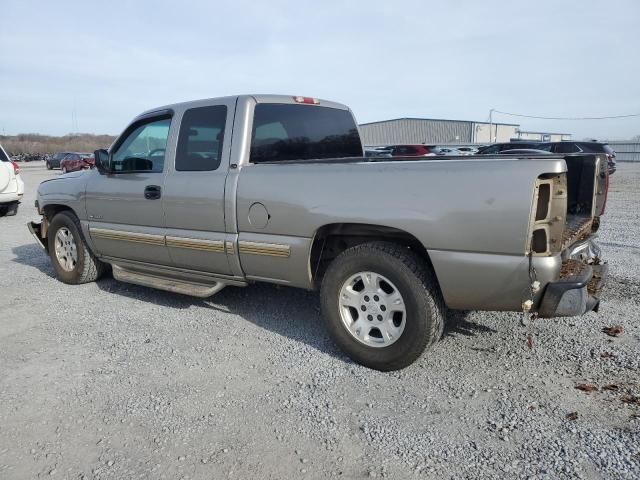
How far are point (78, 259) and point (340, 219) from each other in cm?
363

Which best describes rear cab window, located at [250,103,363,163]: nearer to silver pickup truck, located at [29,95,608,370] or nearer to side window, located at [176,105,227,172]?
silver pickup truck, located at [29,95,608,370]

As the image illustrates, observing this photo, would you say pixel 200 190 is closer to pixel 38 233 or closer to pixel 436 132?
pixel 38 233

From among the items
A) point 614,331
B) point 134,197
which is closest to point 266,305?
point 134,197

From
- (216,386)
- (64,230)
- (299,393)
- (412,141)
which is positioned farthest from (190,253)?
(412,141)

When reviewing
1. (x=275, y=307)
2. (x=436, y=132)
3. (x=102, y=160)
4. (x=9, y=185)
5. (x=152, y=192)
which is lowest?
(x=275, y=307)

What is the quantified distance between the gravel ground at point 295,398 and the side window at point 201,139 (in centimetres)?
142

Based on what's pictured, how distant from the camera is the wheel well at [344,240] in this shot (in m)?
3.36

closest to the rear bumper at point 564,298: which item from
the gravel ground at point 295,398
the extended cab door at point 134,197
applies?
the gravel ground at point 295,398

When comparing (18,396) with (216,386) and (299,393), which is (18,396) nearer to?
(216,386)

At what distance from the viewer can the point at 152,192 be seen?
4492 mm

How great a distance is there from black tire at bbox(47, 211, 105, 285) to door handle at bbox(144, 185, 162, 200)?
56.9 inches

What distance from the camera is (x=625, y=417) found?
278cm

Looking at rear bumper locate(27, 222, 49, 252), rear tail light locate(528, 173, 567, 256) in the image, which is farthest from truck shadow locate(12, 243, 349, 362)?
rear tail light locate(528, 173, 567, 256)

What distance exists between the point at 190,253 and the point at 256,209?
3.00ft
